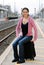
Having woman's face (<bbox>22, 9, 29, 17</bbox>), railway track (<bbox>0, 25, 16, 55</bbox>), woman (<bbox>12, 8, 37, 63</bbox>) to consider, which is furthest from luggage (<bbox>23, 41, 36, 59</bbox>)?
railway track (<bbox>0, 25, 16, 55</bbox>)

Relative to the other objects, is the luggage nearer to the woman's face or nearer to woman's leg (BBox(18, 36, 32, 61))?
woman's leg (BBox(18, 36, 32, 61))

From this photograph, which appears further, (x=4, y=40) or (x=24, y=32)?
(x=4, y=40)

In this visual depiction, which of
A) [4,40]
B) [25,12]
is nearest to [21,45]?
[25,12]

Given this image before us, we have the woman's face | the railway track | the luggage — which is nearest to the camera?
the woman's face

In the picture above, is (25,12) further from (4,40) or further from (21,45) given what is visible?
(4,40)

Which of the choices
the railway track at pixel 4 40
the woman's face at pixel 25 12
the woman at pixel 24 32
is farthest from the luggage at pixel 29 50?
the railway track at pixel 4 40

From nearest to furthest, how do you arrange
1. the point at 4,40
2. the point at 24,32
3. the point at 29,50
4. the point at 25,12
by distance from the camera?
the point at 25,12
the point at 24,32
the point at 29,50
the point at 4,40

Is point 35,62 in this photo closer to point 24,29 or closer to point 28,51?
point 28,51

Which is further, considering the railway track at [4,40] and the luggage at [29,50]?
the railway track at [4,40]

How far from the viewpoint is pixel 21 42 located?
813 cm

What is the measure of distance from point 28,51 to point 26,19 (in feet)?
3.51

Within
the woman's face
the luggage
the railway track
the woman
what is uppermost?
the woman's face

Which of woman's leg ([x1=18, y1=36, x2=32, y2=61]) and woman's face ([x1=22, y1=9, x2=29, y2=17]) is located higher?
woman's face ([x1=22, y1=9, x2=29, y2=17])

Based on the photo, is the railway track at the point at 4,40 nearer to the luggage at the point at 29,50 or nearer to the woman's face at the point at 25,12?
the luggage at the point at 29,50
